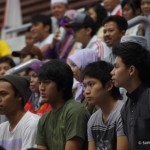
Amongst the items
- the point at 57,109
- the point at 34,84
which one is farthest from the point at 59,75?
the point at 34,84

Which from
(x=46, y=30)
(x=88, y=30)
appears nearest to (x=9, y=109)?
(x=88, y=30)

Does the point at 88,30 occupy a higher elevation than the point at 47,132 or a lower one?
higher

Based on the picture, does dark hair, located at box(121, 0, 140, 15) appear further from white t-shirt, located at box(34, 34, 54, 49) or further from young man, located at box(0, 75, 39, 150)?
young man, located at box(0, 75, 39, 150)

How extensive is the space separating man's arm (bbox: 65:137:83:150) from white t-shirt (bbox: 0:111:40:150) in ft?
1.75

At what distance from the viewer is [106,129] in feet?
22.0

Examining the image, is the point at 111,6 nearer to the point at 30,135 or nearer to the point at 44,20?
the point at 44,20

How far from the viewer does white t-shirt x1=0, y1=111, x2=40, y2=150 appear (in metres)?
7.35

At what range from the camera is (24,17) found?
1568cm

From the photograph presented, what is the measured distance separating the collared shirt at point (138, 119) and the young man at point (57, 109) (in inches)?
32.9

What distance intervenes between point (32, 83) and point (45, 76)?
55.4 inches

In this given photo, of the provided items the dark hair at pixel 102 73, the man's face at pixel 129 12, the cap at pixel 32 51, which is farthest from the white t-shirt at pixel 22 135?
the cap at pixel 32 51

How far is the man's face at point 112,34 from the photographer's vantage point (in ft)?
28.3

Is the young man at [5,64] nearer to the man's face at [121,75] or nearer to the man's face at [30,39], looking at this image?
the man's face at [30,39]

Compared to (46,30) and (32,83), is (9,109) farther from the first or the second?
(46,30)
